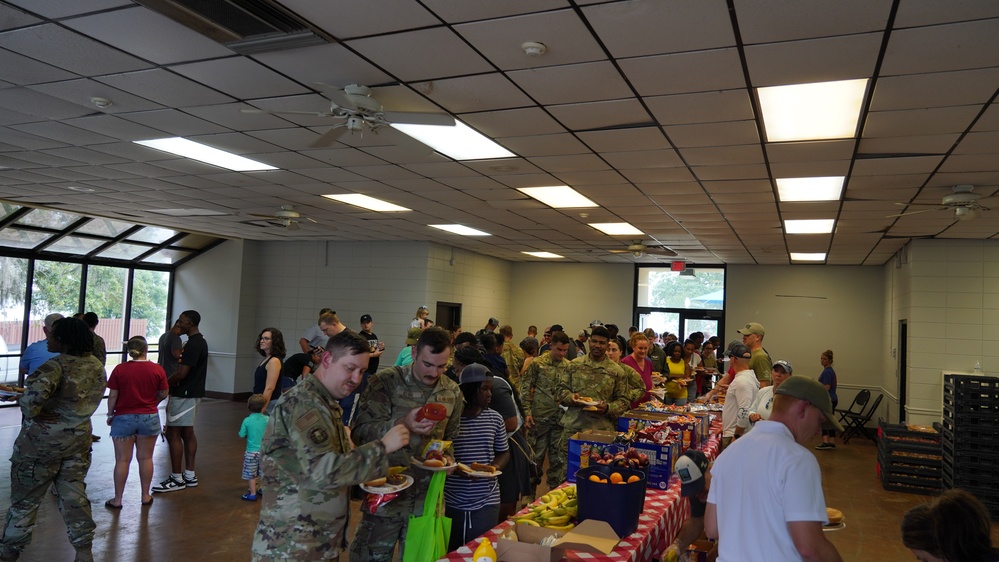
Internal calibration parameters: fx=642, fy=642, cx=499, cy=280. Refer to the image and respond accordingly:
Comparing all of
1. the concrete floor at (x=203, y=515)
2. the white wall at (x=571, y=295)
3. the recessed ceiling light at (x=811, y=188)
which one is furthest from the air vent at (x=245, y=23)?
the white wall at (x=571, y=295)

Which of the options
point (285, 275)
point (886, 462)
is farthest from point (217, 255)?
point (886, 462)

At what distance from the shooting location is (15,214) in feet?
35.8

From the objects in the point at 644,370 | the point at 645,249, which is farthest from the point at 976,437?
the point at 645,249

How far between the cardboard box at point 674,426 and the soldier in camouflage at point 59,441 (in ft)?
12.9

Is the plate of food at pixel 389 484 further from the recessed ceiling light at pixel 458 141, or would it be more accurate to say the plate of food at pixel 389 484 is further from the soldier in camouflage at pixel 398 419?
the recessed ceiling light at pixel 458 141

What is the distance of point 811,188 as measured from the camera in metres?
6.63

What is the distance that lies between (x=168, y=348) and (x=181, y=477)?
1.46 metres

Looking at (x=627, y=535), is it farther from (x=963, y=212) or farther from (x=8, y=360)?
(x=8, y=360)

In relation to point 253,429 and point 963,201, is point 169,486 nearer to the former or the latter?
point 253,429

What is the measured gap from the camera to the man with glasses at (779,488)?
2.21 metres

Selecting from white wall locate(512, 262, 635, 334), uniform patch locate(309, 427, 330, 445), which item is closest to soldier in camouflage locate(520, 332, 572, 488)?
uniform patch locate(309, 427, 330, 445)

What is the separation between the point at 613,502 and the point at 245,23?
3.07m

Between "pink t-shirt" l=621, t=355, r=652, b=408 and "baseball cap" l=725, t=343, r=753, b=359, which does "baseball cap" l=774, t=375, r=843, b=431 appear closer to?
"baseball cap" l=725, t=343, r=753, b=359

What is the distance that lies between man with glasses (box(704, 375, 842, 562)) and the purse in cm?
123
